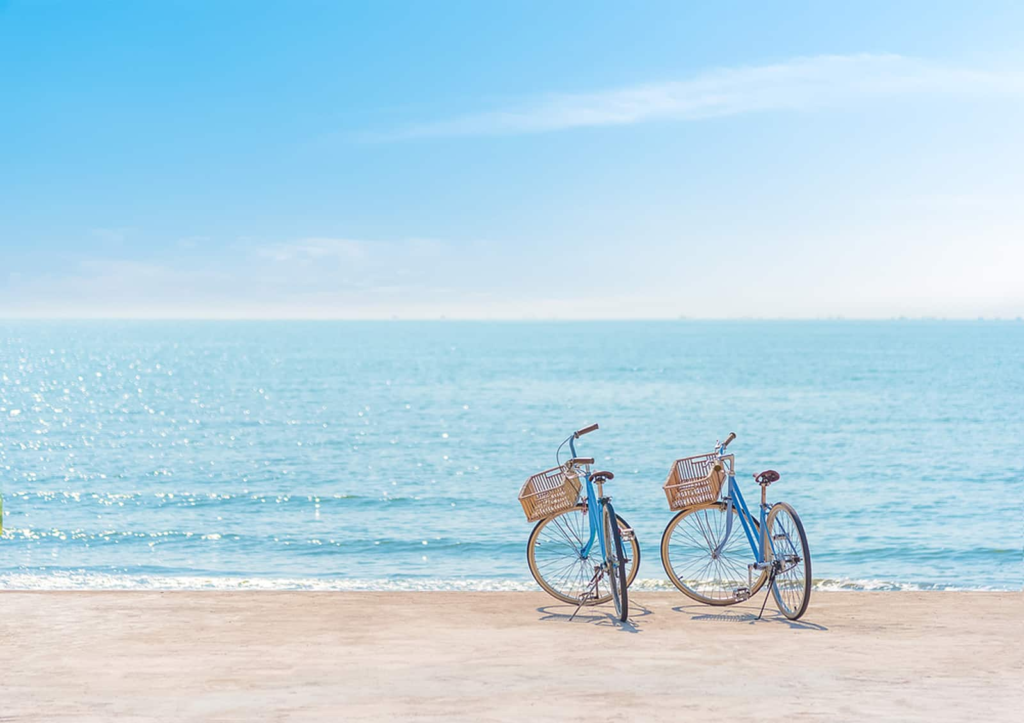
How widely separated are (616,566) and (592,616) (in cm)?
48

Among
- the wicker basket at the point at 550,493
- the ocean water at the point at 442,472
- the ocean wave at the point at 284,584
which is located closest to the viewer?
the wicker basket at the point at 550,493

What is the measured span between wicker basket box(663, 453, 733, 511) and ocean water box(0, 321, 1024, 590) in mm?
4527

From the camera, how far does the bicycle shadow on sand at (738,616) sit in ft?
23.7

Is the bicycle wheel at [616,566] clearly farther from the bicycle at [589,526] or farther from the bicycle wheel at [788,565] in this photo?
→ the bicycle wheel at [788,565]

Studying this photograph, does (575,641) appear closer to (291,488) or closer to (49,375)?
(291,488)

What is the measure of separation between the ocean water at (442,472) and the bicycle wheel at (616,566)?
4.65m

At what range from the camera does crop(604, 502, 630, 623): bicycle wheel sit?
727 cm

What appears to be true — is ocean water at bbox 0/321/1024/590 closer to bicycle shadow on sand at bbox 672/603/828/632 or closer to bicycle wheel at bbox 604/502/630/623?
bicycle shadow on sand at bbox 672/603/828/632

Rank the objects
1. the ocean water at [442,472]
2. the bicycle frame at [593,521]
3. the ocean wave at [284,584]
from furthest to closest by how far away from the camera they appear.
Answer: the ocean water at [442,472] → the ocean wave at [284,584] → the bicycle frame at [593,521]

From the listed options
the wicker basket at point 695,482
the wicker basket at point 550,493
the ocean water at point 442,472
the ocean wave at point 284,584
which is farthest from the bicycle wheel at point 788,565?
the ocean water at point 442,472

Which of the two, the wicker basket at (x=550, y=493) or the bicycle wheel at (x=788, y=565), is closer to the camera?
the bicycle wheel at (x=788, y=565)

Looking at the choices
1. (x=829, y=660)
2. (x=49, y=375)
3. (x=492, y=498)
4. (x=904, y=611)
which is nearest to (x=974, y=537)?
(x=492, y=498)

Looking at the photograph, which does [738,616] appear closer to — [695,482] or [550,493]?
[695,482]

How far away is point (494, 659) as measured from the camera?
6.20 m
